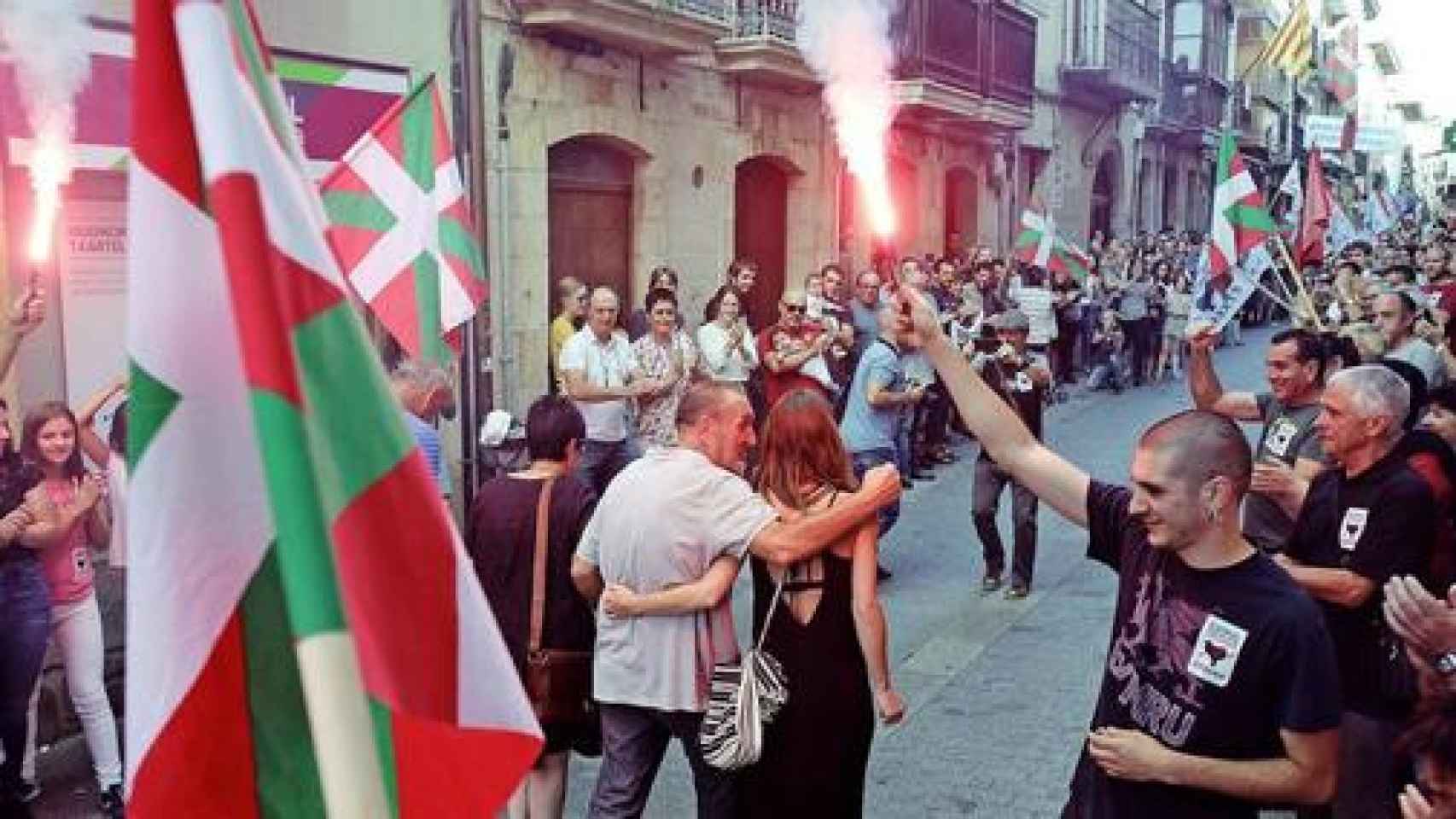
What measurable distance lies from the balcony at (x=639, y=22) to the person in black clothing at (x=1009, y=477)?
4.62 meters

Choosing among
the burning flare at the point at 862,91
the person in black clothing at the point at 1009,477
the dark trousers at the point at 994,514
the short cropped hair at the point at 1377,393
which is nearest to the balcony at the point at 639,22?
the burning flare at the point at 862,91

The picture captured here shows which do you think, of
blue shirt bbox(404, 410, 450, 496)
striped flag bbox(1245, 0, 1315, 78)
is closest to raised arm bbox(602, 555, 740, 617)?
blue shirt bbox(404, 410, 450, 496)

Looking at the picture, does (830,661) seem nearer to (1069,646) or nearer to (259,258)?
(259,258)

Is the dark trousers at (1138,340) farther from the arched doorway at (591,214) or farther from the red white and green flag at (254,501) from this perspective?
the red white and green flag at (254,501)

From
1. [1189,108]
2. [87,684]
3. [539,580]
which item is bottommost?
[87,684]

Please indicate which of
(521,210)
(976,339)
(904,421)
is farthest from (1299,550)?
(521,210)

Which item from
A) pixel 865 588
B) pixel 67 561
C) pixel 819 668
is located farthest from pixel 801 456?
pixel 67 561

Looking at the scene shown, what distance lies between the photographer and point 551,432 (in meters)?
4.03

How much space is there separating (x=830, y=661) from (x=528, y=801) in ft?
4.18

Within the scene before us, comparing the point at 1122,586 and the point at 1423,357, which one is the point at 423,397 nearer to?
the point at 1122,586

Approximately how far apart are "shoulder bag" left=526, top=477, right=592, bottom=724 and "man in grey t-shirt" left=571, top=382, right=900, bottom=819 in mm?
212

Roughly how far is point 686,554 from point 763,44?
10.1 metres

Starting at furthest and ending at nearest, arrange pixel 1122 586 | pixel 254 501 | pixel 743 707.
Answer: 1. pixel 743 707
2. pixel 1122 586
3. pixel 254 501

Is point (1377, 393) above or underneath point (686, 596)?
above
